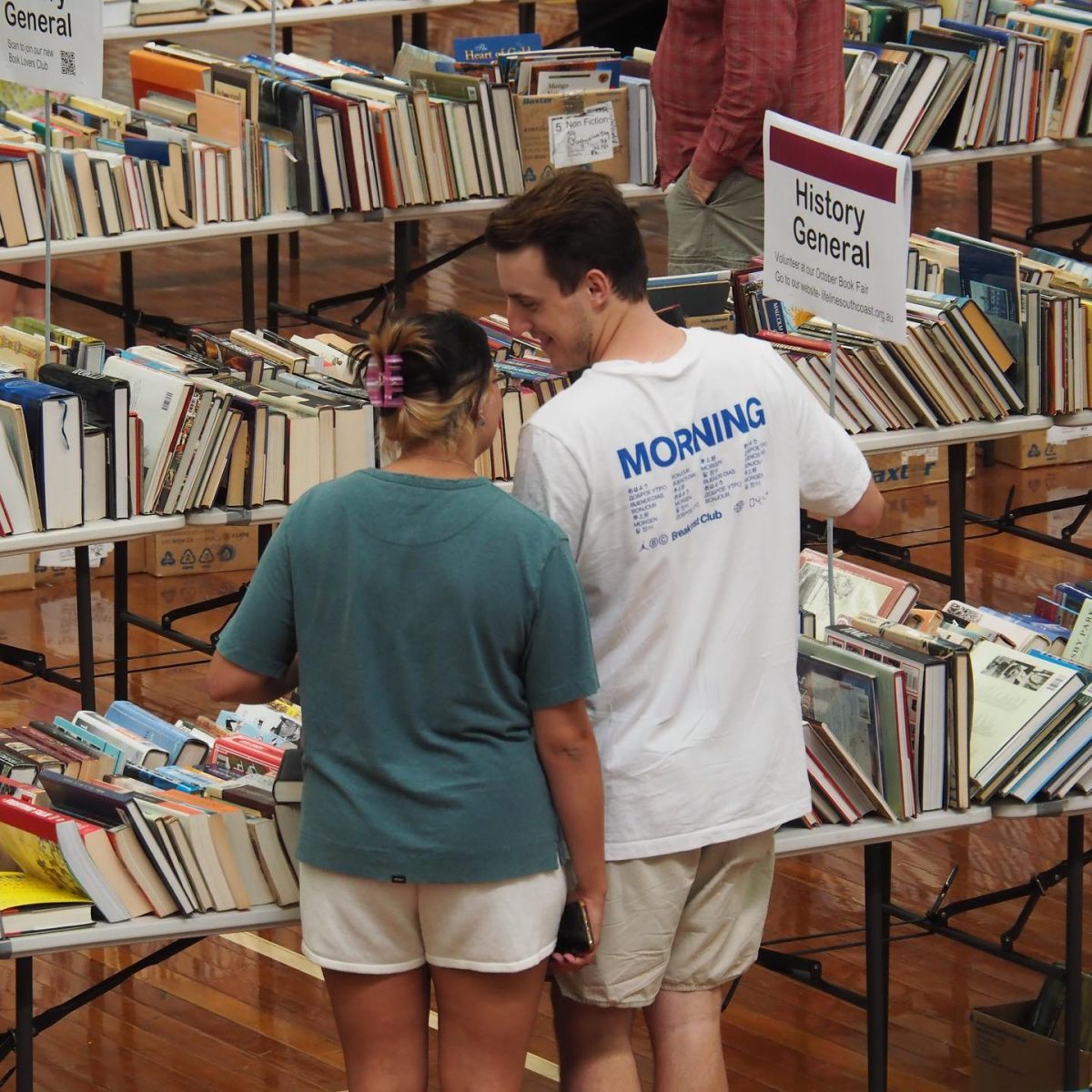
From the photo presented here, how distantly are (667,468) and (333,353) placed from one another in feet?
8.20

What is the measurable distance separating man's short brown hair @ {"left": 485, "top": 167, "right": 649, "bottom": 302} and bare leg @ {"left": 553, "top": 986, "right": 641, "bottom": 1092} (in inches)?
34.8

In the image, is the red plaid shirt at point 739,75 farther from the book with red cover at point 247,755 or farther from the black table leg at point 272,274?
the black table leg at point 272,274

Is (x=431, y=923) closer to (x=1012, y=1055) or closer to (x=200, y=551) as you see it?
(x=1012, y=1055)

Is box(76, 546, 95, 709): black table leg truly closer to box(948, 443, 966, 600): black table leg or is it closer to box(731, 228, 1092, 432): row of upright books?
box(731, 228, 1092, 432): row of upright books

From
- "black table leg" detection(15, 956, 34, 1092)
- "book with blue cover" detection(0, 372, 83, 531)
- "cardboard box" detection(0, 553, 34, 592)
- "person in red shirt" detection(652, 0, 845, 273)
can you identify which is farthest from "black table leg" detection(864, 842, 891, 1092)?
"cardboard box" detection(0, 553, 34, 592)

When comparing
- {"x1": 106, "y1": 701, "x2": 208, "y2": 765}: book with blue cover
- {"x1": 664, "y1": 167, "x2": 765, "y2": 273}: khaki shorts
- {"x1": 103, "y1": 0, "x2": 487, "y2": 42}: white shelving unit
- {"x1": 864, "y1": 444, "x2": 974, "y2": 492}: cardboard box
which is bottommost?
{"x1": 864, "y1": 444, "x2": 974, "y2": 492}: cardboard box

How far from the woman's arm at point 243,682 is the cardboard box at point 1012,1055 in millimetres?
1622

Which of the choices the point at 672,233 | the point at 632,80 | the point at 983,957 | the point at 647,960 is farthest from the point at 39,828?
the point at 632,80

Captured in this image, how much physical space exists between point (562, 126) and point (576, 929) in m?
4.25

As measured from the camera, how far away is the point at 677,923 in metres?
2.51

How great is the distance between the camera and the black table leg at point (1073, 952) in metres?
3.27

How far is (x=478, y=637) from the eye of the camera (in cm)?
225

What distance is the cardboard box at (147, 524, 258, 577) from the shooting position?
5.88 m

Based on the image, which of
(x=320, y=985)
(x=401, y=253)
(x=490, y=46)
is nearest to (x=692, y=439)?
(x=320, y=985)
